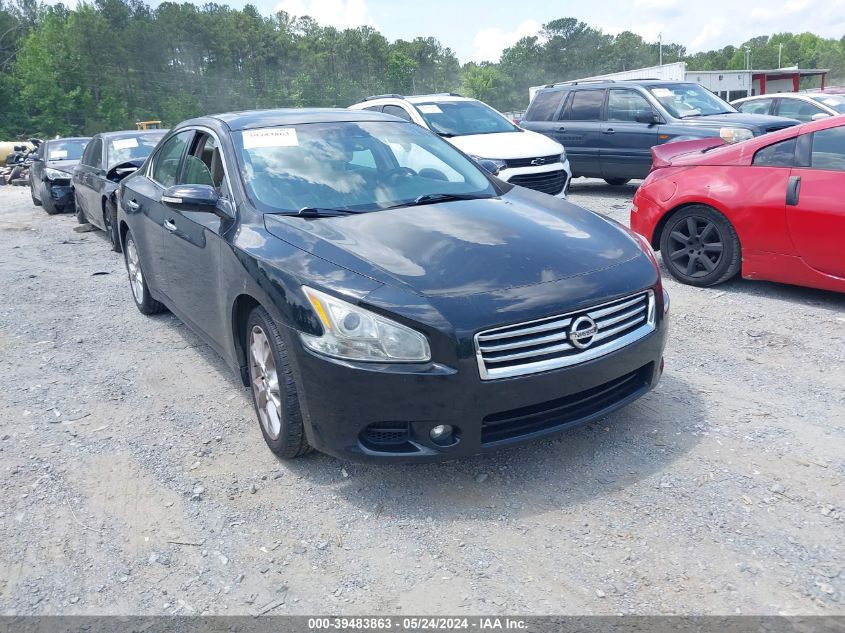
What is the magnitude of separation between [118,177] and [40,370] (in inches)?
175

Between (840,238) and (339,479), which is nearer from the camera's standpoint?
(339,479)

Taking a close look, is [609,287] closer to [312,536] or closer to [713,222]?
[312,536]

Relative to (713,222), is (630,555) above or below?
below

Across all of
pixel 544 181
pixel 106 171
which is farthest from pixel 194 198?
pixel 106 171

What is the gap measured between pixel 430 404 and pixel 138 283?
426 cm

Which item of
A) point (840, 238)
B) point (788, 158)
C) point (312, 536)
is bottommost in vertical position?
point (312, 536)

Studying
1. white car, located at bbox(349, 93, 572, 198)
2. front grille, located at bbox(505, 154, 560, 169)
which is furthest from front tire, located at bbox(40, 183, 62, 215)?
front grille, located at bbox(505, 154, 560, 169)

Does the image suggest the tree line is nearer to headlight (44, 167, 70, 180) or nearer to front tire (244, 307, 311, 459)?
headlight (44, 167, 70, 180)

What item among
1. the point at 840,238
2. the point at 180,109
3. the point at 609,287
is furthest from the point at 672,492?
the point at 180,109

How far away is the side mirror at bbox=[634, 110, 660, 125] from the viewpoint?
35.2 ft

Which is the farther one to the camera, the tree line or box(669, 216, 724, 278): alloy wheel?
the tree line

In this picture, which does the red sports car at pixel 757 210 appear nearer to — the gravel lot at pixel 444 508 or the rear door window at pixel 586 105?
the gravel lot at pixel 444 508

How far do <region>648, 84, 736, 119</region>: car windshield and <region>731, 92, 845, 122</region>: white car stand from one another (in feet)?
6.30

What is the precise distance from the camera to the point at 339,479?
137 inches
